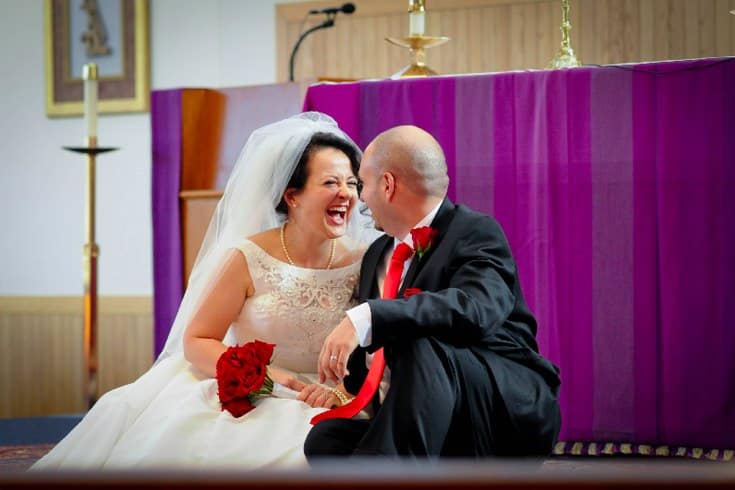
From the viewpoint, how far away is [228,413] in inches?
103

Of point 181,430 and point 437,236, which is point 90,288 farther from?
point 437,236

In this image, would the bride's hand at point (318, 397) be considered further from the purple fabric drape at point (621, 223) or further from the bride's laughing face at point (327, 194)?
the purple fabric drape at point (621, 223)

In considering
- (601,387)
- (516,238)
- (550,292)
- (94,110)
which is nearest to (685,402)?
(601,387)

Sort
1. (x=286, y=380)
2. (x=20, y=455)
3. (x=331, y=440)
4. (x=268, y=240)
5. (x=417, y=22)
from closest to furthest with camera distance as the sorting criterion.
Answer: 1. (x=331, y=440)
2. (x=286, y=380)
3. (x=268, y=240)
4. (x=20, y=455)
5. (x=417, y=22)

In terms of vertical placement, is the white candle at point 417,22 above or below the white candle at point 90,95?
above

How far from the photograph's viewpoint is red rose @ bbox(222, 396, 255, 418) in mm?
2574

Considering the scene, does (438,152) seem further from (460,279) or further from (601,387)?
(601,387)

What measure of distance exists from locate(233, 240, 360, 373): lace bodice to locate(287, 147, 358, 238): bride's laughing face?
147 mm

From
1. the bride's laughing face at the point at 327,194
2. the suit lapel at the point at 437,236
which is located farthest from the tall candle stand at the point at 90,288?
the suit lapel at the point at 437,236

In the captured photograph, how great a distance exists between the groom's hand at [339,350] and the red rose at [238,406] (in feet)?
1.58

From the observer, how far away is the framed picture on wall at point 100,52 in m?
6.02

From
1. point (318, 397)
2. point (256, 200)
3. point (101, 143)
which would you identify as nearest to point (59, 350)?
point (101, 143)

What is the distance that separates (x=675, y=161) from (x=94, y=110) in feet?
8.35

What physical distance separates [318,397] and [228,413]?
0.26 metres
